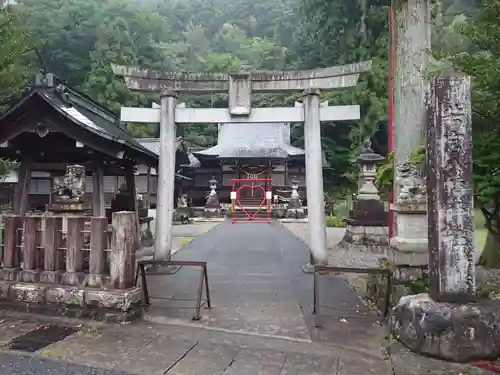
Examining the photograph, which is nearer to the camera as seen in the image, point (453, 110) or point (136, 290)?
point (453, 110)

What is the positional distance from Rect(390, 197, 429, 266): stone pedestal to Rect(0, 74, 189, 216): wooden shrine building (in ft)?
18.3

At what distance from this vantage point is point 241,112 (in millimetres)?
8688

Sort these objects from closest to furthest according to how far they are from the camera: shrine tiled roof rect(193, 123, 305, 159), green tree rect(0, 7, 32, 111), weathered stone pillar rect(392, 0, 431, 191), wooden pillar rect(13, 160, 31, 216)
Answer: weathered stone pillar rect(392, 0, 431, 191) < green tree rect(0, 7, 32, 111) < wooden pillar rect(13, 160, 31, 216) < shrine tiled roof rect(193, 123, 305, 159)

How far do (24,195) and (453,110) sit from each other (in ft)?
28.0

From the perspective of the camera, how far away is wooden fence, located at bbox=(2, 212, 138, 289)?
5.05 metres

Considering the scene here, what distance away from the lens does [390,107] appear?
677 centimetres

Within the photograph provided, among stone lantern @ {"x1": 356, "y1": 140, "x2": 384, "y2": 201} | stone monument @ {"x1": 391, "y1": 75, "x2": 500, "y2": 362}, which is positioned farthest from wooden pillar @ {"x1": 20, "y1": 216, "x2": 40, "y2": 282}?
stone lantern @ {"x1": 356, "y1": 140, "x2": 384, "y2": 201}

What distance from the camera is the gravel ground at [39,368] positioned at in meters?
3.54


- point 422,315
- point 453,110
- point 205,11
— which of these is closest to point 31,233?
point 422,315

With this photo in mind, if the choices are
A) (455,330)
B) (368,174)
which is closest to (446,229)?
(455,330)

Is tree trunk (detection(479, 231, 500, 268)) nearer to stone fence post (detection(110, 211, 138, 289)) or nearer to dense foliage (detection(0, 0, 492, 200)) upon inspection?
stone fence post (detection(110, 211, 138, 289))

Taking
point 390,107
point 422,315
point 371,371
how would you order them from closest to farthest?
point 371,371, point 422,315, point 390,107

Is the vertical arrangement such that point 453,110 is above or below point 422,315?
above

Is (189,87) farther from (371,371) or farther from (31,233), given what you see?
(371,371)
